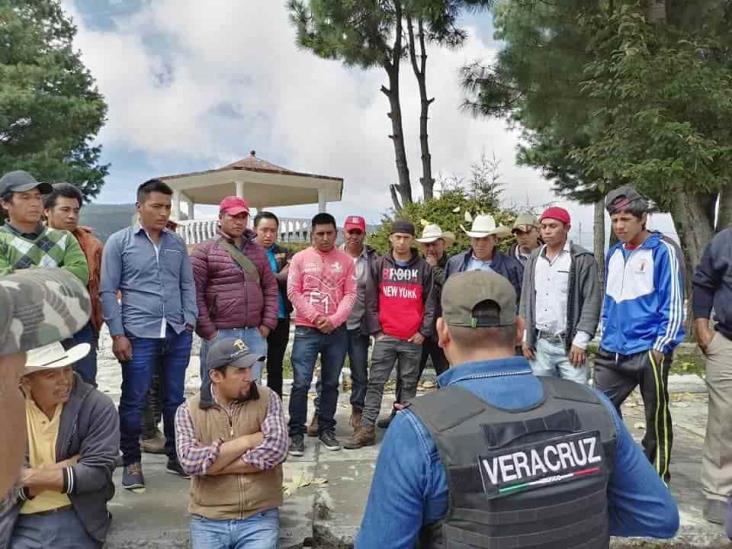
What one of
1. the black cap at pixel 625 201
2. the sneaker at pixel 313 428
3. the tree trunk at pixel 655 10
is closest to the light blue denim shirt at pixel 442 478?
the black cap at pixel 625 201

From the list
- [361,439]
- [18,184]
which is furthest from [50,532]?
[361,439]

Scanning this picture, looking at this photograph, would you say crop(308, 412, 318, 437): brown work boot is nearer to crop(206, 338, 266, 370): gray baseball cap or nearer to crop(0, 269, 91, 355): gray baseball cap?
crop(206, 338, 266, 370): gray baseball cap

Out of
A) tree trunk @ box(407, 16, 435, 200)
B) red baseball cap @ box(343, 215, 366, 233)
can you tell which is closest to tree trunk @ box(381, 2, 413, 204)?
tree trunk @ box(407, 16, 435, 200)

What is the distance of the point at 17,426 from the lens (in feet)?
3.15

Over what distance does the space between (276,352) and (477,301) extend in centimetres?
350

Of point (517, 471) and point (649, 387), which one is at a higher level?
point (517, 471)

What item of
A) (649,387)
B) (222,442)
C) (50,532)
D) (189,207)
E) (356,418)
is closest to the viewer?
(50,532)

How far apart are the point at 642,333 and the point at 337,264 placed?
217 cm

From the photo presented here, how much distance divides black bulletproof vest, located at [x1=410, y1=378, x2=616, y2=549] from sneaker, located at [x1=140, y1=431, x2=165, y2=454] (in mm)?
3427

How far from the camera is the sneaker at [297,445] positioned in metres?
4.34

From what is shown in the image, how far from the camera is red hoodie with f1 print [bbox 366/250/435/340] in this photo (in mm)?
4570

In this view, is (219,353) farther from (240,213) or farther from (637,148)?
(637,148)

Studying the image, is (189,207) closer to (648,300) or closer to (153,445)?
(153,445)

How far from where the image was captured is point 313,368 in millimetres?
4465
